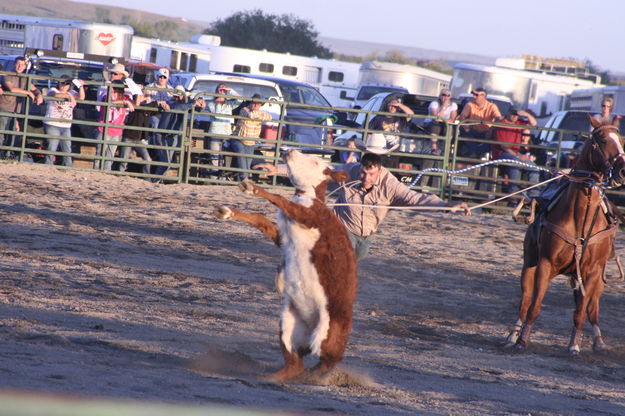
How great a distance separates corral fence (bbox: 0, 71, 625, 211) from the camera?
558 inches

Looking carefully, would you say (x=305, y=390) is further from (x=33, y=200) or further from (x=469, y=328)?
(x=33, y=200)

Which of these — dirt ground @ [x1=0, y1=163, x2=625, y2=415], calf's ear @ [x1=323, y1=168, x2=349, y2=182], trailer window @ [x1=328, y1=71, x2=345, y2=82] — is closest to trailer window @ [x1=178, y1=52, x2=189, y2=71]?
trailer window @ [x1=328, y1=71, x2=345, y2=82]

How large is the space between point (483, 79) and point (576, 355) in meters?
22.0

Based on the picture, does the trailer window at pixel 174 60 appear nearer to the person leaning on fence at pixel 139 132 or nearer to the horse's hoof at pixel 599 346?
the person leaning on fence at pixel 139 132

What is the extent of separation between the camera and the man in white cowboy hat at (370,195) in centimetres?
620

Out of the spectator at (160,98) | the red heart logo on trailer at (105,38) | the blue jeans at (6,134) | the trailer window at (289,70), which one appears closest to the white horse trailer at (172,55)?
the trailer window at (289,70)

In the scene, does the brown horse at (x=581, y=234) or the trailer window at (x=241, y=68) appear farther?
the trailer window at (x=241, y=68)

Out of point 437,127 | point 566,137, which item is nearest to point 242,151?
point 437,127

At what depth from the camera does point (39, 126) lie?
577 inches

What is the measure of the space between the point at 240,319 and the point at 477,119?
8.77 metres

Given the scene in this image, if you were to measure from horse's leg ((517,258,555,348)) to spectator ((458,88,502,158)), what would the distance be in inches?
304

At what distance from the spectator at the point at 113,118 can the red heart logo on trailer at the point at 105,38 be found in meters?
11.6

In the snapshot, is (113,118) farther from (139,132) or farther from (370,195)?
(370,195)

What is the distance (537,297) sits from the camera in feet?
22.7
